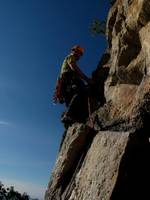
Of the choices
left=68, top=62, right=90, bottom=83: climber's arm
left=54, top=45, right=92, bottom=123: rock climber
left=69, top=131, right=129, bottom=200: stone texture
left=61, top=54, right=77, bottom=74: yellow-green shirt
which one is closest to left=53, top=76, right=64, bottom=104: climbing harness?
left=54, top=45, right=92, bottom=123: rock climber

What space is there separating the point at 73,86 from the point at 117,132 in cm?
556

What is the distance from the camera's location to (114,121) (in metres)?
13.2

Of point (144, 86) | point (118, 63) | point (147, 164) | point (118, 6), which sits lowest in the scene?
point (147, 164)

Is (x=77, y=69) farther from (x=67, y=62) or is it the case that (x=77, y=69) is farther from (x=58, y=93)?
(x=58, y=93)

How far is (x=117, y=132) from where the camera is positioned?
1207 cm

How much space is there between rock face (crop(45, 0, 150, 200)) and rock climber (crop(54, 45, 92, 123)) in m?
0.92

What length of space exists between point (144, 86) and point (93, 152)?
302 centimetres

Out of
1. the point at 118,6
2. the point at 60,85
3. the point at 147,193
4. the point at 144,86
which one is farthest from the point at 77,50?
the point at 147,193

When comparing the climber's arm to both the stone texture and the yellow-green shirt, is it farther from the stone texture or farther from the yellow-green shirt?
the stone texture

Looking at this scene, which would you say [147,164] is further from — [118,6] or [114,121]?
[118,6]

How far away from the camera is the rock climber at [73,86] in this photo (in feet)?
55.3

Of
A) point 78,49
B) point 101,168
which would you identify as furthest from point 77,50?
point 101,168

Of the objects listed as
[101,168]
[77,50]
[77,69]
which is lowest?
[101,168]

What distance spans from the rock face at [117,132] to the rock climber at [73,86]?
36.3 inches
